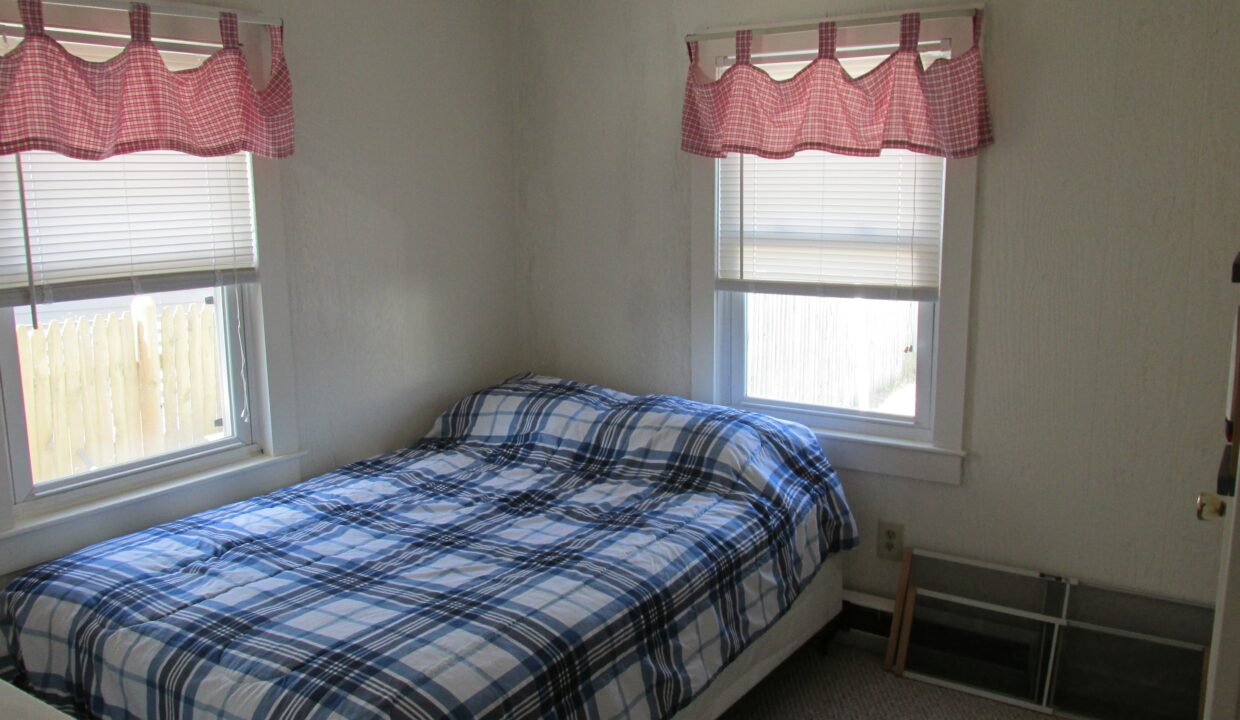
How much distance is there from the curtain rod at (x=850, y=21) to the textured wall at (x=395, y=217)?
81cm

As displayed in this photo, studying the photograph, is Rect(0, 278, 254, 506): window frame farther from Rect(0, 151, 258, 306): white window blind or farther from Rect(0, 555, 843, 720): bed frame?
Rect(0, 555, 843, 720): bed frame

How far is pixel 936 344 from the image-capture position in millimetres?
2895

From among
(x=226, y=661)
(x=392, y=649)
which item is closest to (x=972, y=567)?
(x=392, y=649)

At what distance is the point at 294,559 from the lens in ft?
7.53

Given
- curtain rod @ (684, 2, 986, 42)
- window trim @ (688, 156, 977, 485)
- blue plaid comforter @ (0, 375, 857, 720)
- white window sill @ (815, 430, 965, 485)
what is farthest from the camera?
white window sill @ (815, 430, 965, 485)

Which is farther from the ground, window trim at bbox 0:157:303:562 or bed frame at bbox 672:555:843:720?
window trim at bbox 0:157:303:562

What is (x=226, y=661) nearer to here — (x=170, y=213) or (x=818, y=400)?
(x=170, y=213)

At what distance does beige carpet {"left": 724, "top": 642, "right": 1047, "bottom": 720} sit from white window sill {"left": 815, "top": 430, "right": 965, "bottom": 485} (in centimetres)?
58

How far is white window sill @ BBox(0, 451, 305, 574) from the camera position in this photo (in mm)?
2299

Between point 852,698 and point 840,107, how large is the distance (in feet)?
5.42

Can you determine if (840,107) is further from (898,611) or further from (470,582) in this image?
(470,582)

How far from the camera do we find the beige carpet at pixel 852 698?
2713 mm

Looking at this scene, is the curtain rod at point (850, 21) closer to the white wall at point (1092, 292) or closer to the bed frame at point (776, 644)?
the white wall at point (1092, 292)

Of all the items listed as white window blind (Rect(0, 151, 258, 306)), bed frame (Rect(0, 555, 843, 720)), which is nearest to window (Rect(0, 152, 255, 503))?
white window blind (Rect(0, 151, 258, 306))
